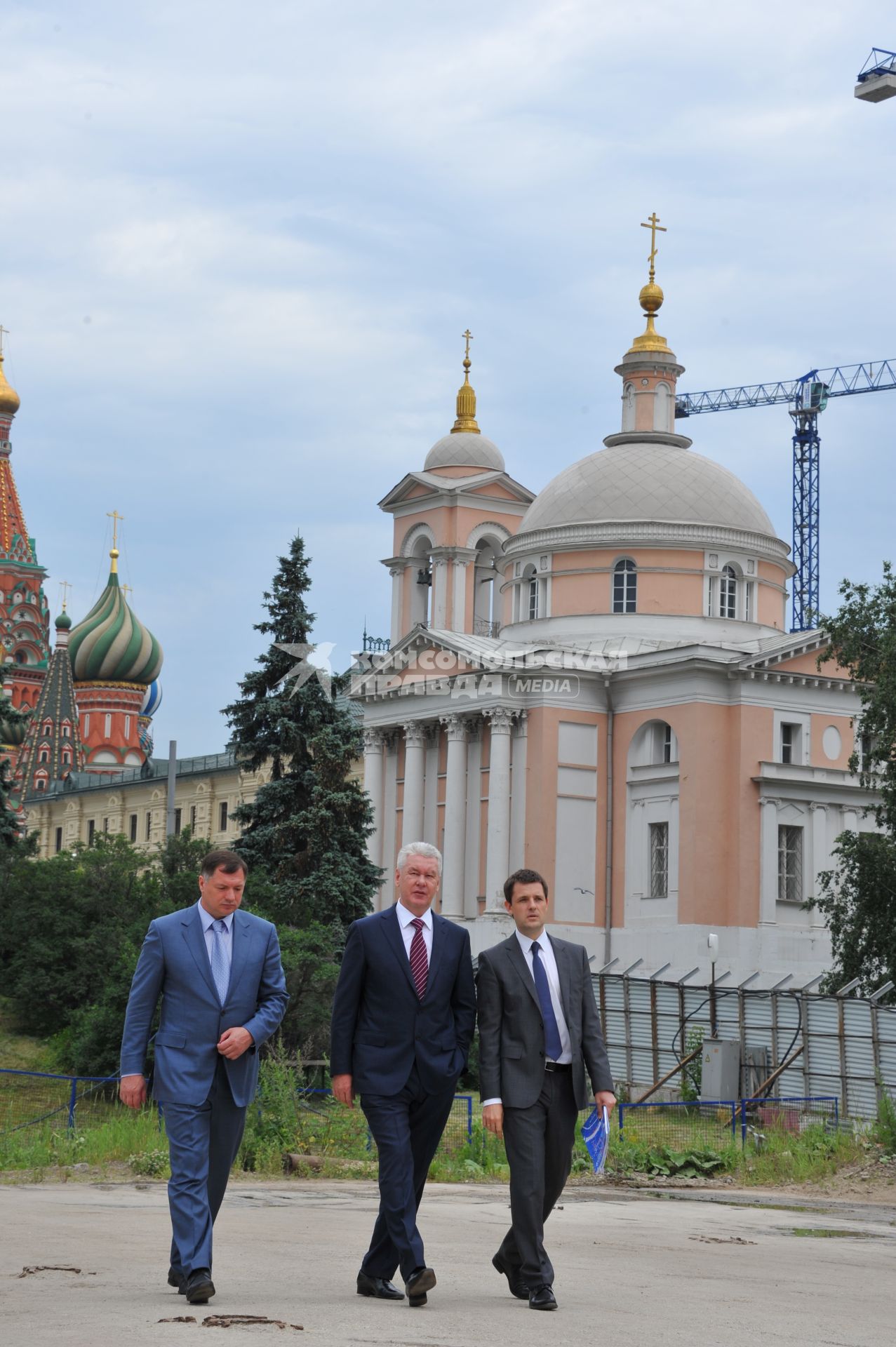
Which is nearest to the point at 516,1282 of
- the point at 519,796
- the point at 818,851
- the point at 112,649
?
the point at 818,851

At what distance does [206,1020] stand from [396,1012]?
0.85 meters

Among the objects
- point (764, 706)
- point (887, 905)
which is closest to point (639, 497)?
point (764, 706)

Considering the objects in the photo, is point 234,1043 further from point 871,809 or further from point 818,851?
point 818,851

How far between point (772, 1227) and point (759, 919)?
3718 cm

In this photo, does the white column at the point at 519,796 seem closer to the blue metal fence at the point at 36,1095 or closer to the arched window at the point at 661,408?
the arched window at the point at 661,408

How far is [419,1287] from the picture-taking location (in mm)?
8500

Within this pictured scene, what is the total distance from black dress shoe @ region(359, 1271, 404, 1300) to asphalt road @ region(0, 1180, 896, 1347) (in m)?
0.08

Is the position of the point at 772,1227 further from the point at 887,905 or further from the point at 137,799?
the point at 137,799

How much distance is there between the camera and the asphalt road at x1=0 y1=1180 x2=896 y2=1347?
7.79m

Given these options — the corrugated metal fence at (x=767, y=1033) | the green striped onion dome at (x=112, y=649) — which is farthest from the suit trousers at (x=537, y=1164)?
the green striped onion dome at (x=112, y=649)

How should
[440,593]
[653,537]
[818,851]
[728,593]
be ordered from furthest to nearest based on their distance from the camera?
1. [440,593]
2. [728,593]
3. [653,537]
4. [818,851]

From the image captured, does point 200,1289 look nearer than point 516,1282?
Yes

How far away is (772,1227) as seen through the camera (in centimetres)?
1420

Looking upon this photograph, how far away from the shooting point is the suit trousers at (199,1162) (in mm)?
8516
